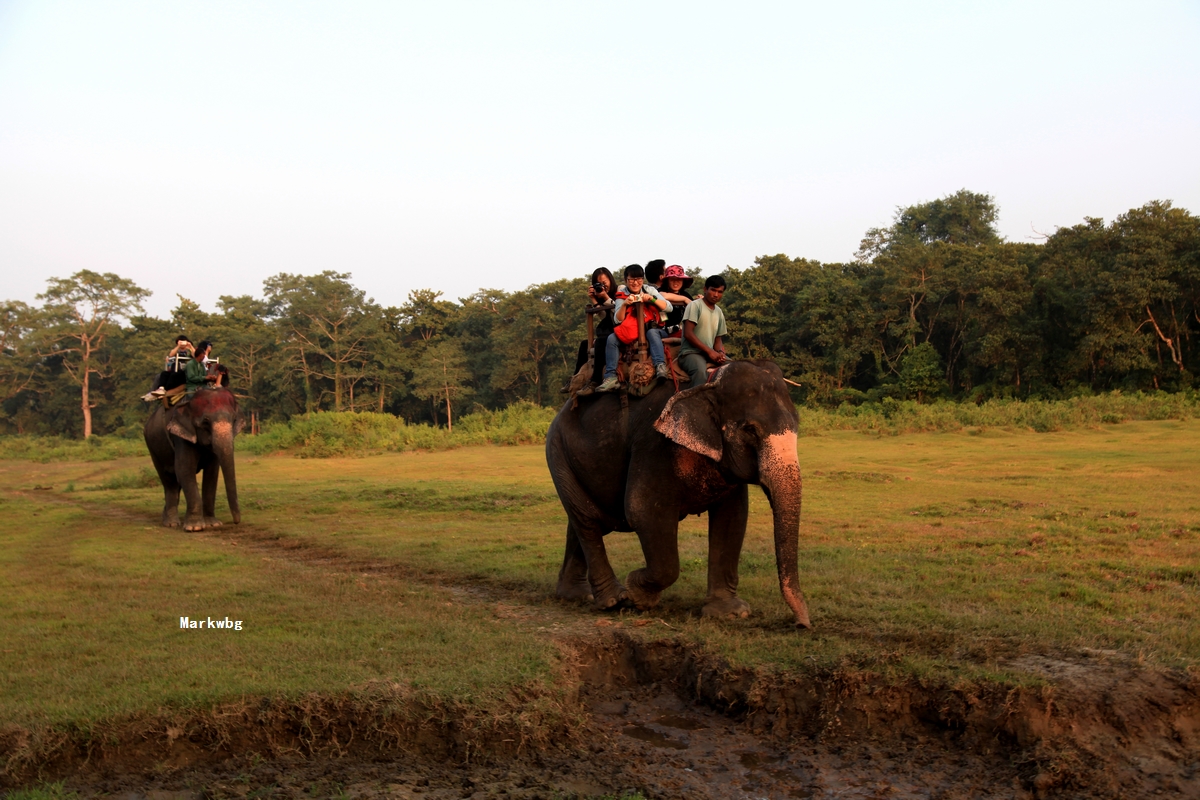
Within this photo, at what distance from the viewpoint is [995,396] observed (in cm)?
3170

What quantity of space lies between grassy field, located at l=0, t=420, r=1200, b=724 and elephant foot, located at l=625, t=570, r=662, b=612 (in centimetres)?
15

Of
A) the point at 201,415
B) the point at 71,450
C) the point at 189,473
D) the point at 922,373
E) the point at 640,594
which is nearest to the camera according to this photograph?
the point at 640,594

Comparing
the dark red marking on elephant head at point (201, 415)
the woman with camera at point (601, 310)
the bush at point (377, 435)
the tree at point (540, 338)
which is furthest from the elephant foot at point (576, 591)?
the tree at point (540, 338)

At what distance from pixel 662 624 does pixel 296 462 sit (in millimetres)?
23517

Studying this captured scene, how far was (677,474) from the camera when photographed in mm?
6875

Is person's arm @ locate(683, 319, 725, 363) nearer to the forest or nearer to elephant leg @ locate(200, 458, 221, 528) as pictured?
elephant leg @ locate(200, 458, 221, 528)

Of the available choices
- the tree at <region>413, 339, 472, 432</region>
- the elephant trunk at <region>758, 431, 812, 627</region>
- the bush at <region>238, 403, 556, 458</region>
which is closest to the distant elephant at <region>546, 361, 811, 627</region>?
the elephant trunk at <region>758, 431, 812, 627</region>

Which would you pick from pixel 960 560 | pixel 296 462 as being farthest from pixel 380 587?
pixel 296 462

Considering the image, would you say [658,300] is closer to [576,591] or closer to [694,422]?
[694,422]

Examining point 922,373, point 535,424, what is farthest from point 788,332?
point 535,424

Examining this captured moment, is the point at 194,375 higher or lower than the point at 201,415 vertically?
higher

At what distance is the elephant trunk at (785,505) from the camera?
20.0 ft

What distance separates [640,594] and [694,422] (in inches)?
59.3

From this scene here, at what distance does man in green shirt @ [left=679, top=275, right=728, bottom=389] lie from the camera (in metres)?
7.25
